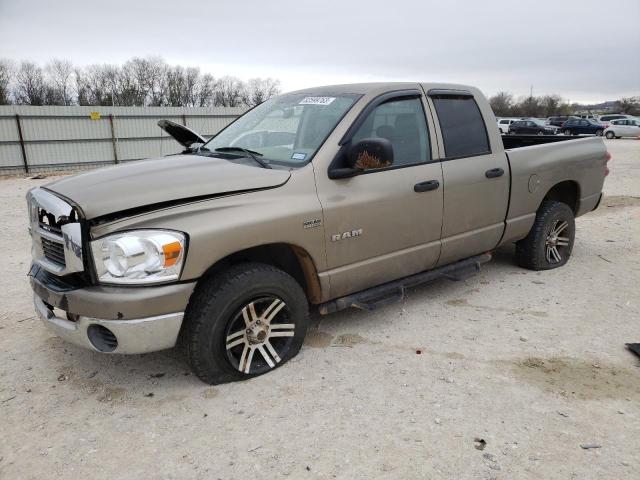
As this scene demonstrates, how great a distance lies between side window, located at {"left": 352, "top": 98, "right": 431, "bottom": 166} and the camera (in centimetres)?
369

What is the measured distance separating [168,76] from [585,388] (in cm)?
7256

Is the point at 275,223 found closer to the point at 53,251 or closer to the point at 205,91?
the point at 53,251

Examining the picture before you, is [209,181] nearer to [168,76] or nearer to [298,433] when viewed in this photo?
[298,433]

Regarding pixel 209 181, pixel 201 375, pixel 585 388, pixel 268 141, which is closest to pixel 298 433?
pixel 201 375

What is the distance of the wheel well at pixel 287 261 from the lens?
3180 mm

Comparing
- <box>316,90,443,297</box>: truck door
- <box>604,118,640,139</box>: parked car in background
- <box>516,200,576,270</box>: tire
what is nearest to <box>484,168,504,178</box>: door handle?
<box>316,90,443,297</box>: truck door

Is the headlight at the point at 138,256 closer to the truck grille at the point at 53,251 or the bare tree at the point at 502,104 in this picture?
the truck grille at the point at 53,251

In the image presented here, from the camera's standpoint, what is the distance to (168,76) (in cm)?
6794

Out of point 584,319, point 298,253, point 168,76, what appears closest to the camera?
point 298,253

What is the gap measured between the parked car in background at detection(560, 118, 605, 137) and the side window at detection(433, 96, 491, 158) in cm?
3378

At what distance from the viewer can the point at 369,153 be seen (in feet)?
10.6

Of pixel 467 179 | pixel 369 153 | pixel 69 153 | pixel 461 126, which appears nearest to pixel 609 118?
pixel 69 153

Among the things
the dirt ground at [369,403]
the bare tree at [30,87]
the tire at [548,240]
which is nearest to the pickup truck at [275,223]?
the dirt ground at [369,403]

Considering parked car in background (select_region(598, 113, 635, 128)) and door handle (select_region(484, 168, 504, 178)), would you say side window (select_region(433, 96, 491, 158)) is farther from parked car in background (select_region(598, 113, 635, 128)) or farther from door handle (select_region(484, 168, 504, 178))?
parked car in background (select_region(598, 113, 635, 128))
